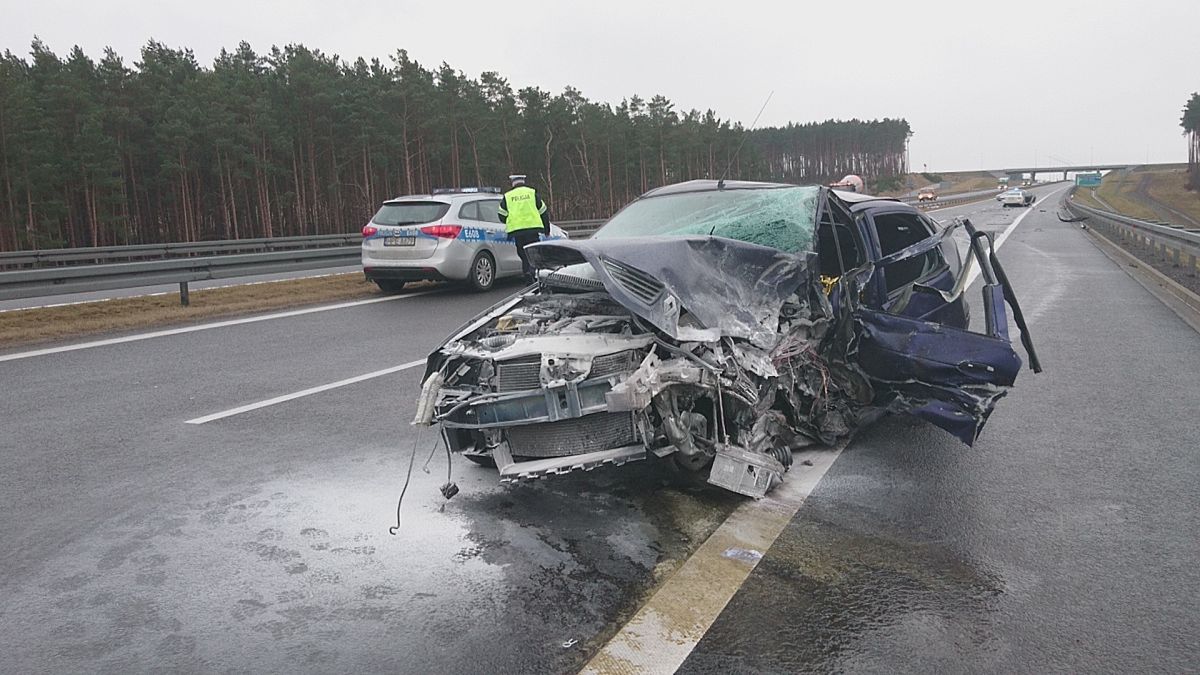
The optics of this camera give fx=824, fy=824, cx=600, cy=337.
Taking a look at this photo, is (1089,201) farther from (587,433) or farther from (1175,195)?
(587,433)

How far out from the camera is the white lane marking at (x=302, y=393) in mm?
6082

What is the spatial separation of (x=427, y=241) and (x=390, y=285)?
1516 millimetres

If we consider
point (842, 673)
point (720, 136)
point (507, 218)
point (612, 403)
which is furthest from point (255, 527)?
point (720, 136)

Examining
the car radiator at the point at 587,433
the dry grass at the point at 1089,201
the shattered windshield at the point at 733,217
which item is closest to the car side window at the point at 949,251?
the shattered windshield at the point at 733,217

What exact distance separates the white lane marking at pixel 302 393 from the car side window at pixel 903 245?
4387 millimetres

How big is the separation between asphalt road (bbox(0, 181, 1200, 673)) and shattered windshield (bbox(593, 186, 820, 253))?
4.81ft

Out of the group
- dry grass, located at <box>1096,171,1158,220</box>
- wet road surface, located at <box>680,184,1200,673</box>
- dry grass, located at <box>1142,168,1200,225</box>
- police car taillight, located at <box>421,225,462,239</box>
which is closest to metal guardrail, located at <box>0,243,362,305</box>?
police car taillight, located at <box>421,225,462,239</box>

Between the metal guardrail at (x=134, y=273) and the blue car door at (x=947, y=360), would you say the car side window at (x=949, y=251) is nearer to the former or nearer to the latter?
the blue car door at (x=947, y=360)

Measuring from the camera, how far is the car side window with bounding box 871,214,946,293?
233 inches

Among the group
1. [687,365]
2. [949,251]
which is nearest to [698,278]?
[687,365]

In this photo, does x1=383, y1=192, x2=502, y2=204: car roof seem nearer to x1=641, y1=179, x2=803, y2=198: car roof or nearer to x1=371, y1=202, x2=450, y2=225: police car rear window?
x1=371, y1=202, x2=450, y2=225: police car rear window

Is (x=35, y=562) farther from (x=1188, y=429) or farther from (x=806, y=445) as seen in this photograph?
(x=1188, y=429)

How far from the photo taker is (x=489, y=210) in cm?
1434

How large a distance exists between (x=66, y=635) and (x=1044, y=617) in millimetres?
3584
